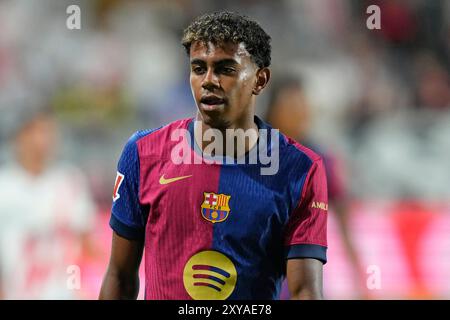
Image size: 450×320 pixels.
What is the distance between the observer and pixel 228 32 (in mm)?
2912

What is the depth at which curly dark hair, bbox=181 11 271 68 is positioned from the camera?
115 inches

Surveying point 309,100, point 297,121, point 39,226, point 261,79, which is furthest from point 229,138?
point 309,100

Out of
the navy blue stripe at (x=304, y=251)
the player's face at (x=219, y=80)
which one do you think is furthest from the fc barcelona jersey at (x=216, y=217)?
the player's face at (x=219, y=80)

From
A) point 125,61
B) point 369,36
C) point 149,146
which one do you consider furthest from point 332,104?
point 149,146

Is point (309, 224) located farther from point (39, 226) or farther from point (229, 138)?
point (39, 226)

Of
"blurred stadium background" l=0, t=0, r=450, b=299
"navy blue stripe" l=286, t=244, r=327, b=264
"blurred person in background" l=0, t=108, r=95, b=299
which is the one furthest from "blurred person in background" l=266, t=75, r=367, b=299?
"navy blue stripe" l=286, t=244, r=327, b=264

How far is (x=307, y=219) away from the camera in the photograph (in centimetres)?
296

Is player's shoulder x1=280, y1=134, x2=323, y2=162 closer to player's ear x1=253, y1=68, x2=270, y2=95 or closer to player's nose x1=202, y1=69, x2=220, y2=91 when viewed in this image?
player's ear x1=253, y1=68, x2=270, y2=95

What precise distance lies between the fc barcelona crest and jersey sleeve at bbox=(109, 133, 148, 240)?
0.22 meters

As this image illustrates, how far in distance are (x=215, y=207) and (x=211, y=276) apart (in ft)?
0.78

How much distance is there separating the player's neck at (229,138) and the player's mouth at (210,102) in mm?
115

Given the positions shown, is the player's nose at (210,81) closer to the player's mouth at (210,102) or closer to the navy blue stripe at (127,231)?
the player's mouth at (210,102)

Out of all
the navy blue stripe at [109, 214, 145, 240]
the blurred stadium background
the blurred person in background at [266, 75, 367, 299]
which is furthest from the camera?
the blurred stadium background

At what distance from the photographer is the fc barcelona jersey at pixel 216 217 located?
9.57ft
